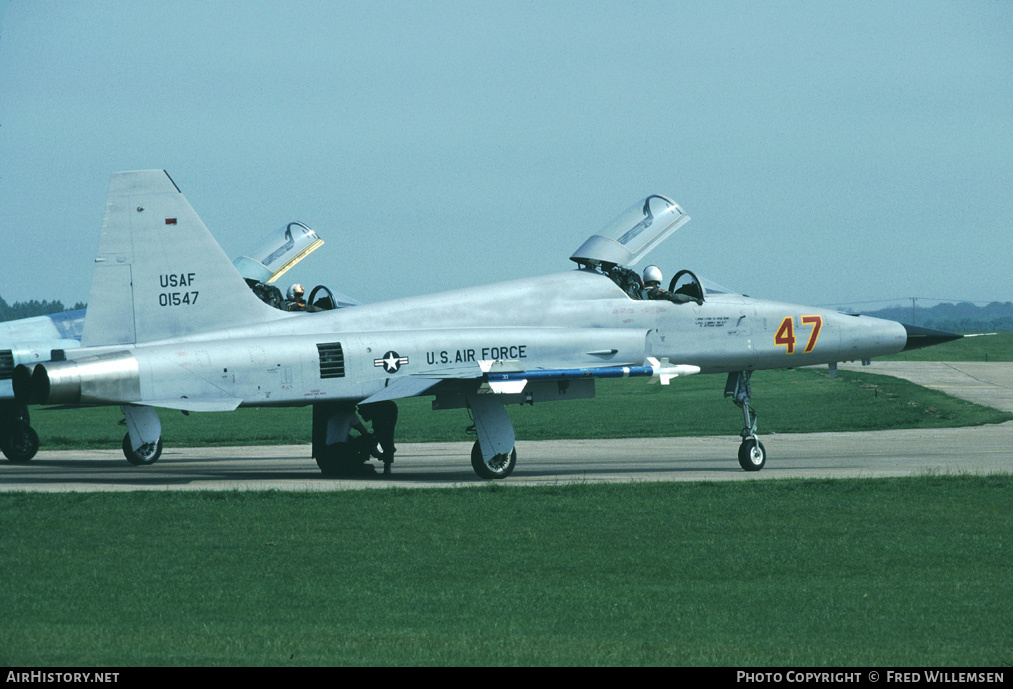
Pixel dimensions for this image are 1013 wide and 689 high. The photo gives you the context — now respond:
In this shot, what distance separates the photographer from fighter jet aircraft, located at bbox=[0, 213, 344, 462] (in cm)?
2253

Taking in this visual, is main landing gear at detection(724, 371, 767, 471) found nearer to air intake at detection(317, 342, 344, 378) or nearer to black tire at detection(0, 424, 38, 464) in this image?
air intake at detection(317, 342, 344, 378)

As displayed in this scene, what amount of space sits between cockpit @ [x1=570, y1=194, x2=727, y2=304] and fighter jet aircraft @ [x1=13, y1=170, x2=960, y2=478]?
3cm

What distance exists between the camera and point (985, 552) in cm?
1224

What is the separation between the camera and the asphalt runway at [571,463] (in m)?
19.6

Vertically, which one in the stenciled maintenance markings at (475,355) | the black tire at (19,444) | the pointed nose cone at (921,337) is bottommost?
the black tire at (19,444)

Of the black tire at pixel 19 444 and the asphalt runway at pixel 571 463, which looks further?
the black tire at pixel 19 444

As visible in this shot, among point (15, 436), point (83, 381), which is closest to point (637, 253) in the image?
point (83, 381)

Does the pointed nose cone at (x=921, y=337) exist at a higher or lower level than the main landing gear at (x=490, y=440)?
higher

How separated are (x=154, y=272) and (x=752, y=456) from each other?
34.1 feet

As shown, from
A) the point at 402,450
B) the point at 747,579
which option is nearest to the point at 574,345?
the point at 402,450

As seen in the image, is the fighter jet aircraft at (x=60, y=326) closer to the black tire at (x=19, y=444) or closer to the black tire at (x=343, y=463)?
the black tire at (x=19, y=444)

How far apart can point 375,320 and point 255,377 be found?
8.42ft

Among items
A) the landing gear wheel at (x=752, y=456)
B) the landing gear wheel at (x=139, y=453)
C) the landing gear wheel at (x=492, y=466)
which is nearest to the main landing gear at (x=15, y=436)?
the landing gear wheel at (x=139, y=453)
